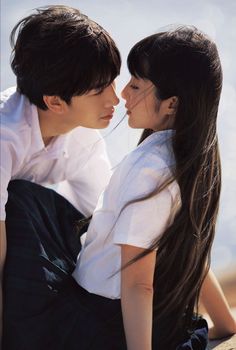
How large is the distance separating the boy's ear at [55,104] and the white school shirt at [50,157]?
39 mm

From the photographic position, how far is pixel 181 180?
59.7 inches

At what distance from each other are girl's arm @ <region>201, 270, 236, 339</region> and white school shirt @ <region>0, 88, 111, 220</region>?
1.37 feet

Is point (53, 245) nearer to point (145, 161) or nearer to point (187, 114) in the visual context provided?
point (145, 161)

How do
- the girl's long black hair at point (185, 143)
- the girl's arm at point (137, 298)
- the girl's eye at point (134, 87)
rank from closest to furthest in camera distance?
the girl's arm at point (137, 298), the girl's long black hair at point (185, 143), the girl's eye at point (134, 87)

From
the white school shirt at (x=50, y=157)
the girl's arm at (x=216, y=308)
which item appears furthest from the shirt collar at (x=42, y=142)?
the girl's arm at (x=216, y=308)

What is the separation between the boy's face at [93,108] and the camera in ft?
5.79

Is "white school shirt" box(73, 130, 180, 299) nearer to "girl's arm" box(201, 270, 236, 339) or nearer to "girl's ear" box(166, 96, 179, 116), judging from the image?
"girl's ear" box(166, 96, 179, 116)

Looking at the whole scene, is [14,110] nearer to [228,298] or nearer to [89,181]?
[89,181]

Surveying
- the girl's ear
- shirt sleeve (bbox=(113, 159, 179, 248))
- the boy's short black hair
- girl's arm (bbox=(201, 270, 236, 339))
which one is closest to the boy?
the boy's short black hair

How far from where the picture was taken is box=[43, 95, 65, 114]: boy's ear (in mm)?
1777

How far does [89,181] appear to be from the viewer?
1.98m

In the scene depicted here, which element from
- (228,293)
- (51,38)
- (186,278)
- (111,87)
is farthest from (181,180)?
(228,293)

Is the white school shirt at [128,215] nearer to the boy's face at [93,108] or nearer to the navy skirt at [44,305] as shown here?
the navy skirt at [44,305]

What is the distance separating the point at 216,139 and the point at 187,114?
12 cm
